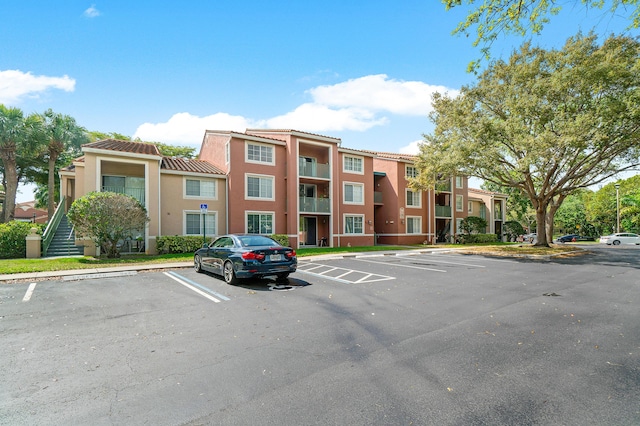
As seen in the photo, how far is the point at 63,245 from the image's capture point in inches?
728

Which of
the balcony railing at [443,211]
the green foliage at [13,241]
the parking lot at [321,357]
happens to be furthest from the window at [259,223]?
the balcony railing at [443,211]

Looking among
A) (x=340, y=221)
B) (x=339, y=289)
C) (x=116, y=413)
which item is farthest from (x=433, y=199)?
(x=116, y=413)

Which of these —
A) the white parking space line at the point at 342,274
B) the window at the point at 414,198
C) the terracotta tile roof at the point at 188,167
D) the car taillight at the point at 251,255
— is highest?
the terracotta tile roof at the point at 188,167

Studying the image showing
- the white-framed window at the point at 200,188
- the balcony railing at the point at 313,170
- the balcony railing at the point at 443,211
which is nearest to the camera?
the white-framed window at the point at 200,188

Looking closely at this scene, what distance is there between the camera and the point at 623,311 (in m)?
6.72

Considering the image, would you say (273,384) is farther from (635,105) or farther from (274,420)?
(635,105)

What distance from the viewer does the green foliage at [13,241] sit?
16375mm

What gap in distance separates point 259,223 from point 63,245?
1137cm

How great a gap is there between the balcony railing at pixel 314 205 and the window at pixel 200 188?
20.9 feet

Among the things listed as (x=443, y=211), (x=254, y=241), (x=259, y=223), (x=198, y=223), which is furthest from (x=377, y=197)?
(x=254, y=241)

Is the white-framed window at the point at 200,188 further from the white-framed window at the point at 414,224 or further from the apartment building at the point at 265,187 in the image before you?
the white-framed window at the point at 414,224

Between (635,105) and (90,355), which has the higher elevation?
(635,105)

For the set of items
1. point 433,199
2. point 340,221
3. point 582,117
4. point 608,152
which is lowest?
point 340,221

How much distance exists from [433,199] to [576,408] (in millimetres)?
30150
